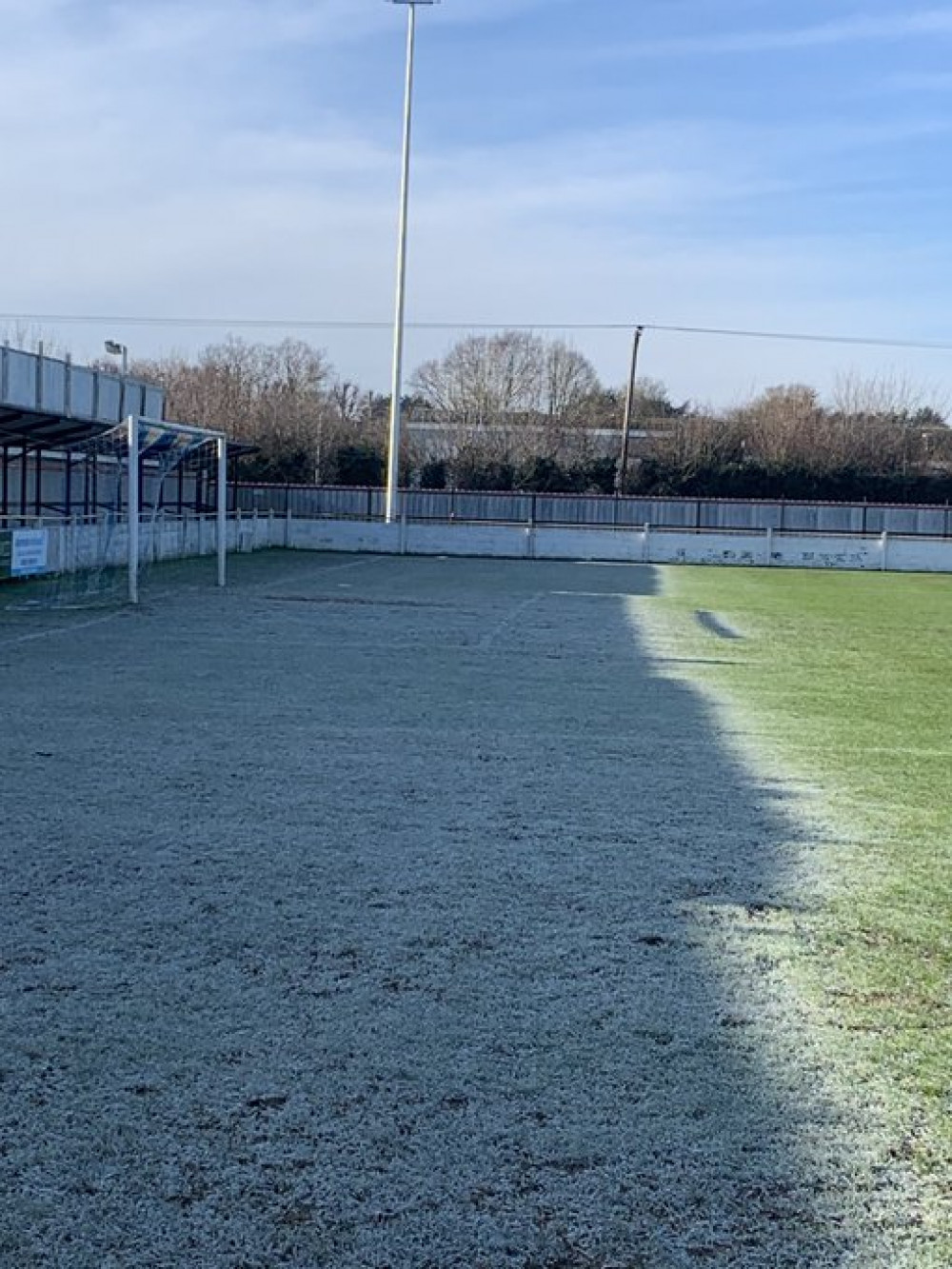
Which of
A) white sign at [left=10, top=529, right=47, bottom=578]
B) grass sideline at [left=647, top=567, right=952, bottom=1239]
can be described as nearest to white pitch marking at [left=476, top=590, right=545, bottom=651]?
grass sideline at [left=647, top=567, right=952, bottom=1239]

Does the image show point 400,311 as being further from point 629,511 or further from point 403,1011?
point 403,1011

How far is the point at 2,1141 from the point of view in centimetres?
332

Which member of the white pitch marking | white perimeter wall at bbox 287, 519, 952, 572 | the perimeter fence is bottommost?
the white pitch marking

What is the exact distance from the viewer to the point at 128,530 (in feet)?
81.0

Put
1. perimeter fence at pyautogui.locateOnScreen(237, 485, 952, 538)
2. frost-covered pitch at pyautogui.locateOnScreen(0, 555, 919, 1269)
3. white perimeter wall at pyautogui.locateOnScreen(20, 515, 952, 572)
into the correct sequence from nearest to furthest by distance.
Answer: frost-covered pitch at pyautogui.locateOnScreen(0, 555, 919, 1269) < white perimeter wall at pyautogui.locateOnScreen(20, 515, 952, 572) < perimeter fence at pyautogui.locateOnScreen(237, 485, 952, 538)

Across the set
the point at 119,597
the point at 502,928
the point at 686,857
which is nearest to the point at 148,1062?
the point at 502,928

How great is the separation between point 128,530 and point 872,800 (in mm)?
19346

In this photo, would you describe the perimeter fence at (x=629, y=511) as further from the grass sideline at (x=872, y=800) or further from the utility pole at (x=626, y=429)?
the grass sideline at (x=872, y=800)

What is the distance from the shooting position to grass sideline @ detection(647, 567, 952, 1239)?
3994 millimetres

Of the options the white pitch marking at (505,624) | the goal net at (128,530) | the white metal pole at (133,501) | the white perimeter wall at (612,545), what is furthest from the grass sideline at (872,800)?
the white perimeter wall at (612,545)

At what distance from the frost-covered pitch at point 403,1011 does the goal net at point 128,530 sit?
1100 cm

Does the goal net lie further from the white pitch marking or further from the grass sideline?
the grass sideline

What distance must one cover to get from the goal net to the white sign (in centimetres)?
27

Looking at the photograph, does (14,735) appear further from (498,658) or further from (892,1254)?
(892,1254)
